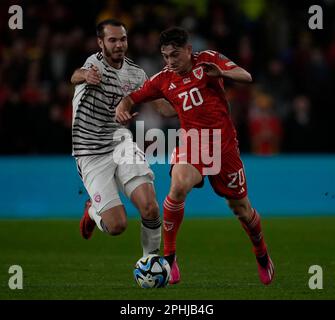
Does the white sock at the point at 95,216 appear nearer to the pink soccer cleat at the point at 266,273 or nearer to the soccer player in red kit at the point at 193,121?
the soccer player in red kit at the point at 193,121

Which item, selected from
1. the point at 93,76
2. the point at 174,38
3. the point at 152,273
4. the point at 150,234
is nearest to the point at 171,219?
the point at 150,234

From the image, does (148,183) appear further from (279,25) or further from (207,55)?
(279,25)

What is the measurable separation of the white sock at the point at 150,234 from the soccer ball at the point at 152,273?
18.4 inches

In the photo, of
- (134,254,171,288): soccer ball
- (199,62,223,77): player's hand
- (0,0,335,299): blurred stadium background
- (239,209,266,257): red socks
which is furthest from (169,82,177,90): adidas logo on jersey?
(0,0,335,299): blurred stadium background

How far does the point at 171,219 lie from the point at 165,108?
1173mm

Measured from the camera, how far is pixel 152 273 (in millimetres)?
9117

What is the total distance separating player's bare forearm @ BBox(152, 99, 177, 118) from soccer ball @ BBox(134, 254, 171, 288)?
1.53m

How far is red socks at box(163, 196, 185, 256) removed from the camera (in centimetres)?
945

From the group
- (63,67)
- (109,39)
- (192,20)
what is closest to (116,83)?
(109,39)

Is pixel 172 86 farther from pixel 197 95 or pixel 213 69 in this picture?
Answer: pixel 213 69

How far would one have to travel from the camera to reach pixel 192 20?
1831cm

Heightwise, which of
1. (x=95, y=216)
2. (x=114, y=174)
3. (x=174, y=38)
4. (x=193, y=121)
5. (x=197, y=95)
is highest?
(x=174, y=38)

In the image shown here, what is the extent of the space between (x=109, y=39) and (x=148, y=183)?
1.42 m

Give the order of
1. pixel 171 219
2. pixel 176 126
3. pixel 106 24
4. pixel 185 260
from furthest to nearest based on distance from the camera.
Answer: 1. pixel 176 126
2. pixel 185 260
3. pixel 106 24
4. pixel 171 219
